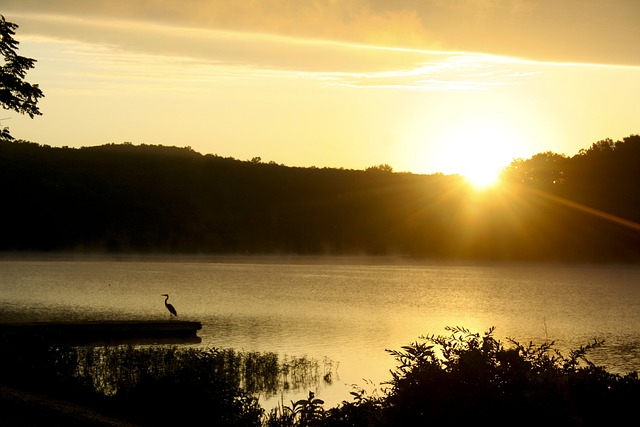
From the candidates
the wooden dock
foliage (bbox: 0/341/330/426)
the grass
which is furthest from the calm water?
the grass

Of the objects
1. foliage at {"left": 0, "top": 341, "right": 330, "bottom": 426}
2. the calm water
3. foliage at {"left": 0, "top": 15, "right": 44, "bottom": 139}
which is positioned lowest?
the calm water

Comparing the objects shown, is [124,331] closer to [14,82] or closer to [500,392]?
[14,82]

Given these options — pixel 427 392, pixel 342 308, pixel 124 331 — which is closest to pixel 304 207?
pixel 342 308

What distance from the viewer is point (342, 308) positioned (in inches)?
1838

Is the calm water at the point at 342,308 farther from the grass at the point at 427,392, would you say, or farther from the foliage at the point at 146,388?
the grass at the point at 427,392

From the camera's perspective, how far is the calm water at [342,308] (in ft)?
98.0

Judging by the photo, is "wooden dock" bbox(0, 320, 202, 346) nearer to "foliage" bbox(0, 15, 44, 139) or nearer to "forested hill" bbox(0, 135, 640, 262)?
"foliage" bbox(0, 15, 44, 139)

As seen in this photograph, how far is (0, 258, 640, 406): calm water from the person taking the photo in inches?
1176

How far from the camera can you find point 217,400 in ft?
47.1

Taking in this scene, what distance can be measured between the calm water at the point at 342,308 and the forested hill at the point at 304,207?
3331 centimetres

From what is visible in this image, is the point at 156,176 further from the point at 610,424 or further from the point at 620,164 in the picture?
the point at 610,424

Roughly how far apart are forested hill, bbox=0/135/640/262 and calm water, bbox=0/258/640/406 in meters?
33.3

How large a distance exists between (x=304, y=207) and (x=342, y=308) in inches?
4072

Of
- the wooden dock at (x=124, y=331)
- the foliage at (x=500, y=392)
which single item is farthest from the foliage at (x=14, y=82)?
the foliage at (x=500, y=392)
